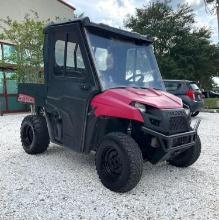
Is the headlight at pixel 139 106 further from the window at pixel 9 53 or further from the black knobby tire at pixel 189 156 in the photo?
the window at pixel 9 53

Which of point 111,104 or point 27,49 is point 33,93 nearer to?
point 111,104

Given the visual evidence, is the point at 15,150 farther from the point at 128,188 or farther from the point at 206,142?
the point at 206,142

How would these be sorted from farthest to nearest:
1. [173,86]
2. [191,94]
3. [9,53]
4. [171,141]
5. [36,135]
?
[9,53] → [173,86] → [191,94] → [36,135] → [171,141]

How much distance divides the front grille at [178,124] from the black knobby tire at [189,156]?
2.46 feet

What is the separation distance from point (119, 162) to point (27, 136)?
9.57 feet

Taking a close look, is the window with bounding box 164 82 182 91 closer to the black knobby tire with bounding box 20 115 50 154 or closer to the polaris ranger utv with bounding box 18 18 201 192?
the polaris ranger utv with bounding box 18 18 201 192

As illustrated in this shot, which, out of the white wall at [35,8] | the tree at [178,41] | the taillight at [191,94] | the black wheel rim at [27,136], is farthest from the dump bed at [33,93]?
the tree at [178,41]

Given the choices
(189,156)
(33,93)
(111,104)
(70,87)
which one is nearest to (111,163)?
(111,104)

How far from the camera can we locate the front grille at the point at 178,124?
4.66 metres

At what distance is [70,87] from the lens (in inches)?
212

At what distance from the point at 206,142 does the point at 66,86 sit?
452 centimetres

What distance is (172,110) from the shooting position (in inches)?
187

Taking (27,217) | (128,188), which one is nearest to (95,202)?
(128,188)

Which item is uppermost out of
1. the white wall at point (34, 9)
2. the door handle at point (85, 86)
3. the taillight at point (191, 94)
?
the white wall at point (34, 9)
